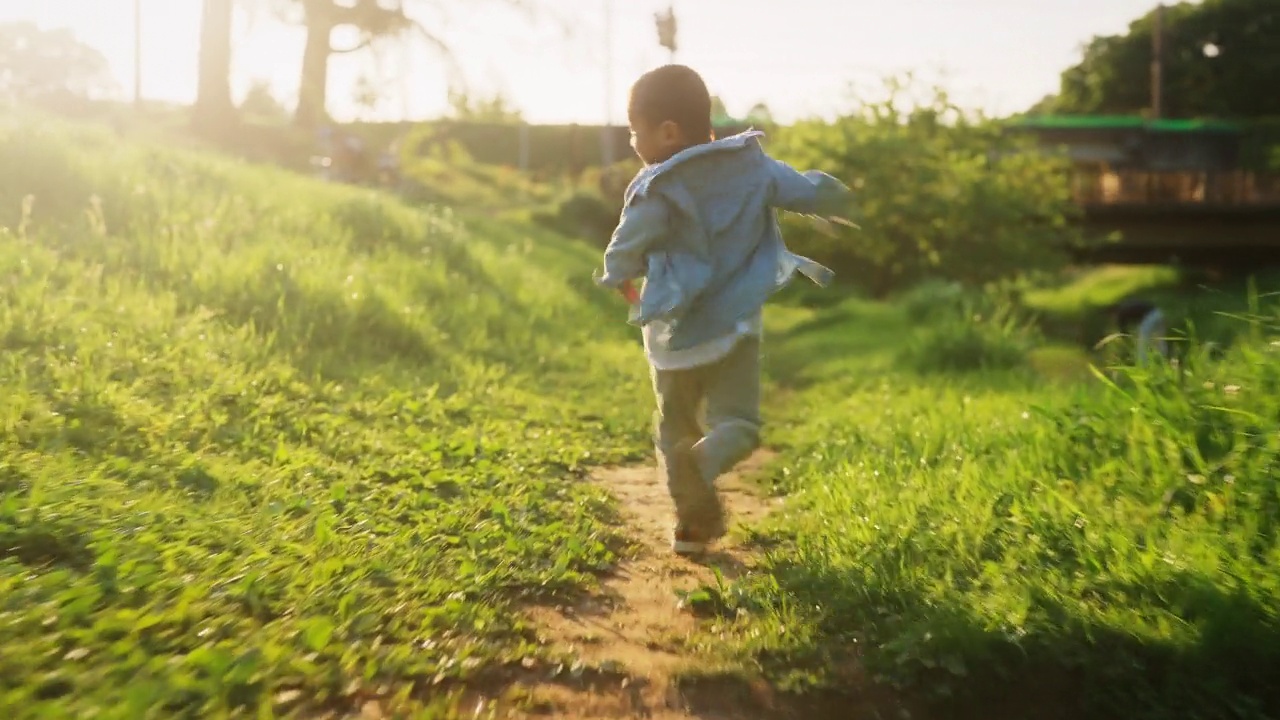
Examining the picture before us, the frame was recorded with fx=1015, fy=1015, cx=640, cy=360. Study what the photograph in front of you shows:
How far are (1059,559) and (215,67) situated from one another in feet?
71.8

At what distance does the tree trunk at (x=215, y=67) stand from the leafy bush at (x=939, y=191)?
11.9 metres

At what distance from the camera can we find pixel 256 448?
190 inches

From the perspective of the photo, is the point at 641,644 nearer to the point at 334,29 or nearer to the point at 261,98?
the point at 334,29

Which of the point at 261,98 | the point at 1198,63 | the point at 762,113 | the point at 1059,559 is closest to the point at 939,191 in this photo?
the point at 762,113

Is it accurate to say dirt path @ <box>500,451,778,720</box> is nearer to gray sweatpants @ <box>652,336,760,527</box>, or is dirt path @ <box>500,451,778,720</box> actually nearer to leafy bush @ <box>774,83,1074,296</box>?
gray sweatpants @ <box>652,336,760,527</box>

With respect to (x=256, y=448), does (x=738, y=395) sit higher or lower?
higher

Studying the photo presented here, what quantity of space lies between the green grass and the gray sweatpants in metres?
0.41

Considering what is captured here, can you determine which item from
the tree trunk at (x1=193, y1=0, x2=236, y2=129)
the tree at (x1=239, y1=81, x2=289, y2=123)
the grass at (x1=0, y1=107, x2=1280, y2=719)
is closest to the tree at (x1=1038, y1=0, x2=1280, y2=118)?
the tree trunk at (x1=193, y1=0, x2=236, y2=129)

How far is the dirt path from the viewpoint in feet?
9.12

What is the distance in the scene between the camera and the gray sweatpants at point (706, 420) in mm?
3879

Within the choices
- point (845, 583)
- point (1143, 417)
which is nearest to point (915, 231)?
point (1143, 417)

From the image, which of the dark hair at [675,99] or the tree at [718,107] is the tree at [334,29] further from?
the dark hair at [675,99]

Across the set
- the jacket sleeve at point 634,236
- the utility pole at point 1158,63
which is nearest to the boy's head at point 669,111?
the jacket sleeve at point 634,236

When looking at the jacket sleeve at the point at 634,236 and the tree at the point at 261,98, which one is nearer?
the jacket sleeve at the point at 634,236
